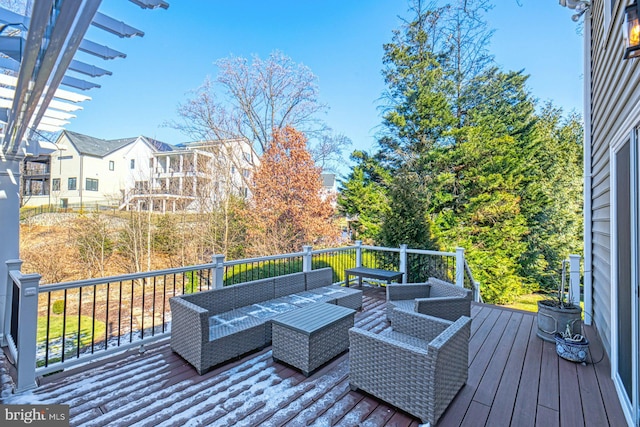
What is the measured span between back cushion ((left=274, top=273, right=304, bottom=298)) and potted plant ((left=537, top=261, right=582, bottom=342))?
3120mm

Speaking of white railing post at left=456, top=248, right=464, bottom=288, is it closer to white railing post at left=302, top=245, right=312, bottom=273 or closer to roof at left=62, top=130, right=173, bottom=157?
white railing post at left=302, top=245, right=312, bottom=273

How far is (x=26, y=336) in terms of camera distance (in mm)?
2436

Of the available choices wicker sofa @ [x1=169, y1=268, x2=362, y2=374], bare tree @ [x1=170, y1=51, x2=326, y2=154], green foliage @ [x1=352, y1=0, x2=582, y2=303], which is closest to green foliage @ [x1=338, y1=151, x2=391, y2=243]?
green foliage @ [x1=352, y1=0, x2=582, y2=303]

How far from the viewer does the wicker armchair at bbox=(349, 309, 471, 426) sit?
203cm

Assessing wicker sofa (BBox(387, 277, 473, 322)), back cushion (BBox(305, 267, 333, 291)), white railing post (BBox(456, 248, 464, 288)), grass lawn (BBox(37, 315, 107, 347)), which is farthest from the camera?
grass lawn (BBox(37, 315, 107, 347))

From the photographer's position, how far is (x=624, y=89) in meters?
2.40

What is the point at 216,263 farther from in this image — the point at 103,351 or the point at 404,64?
the point at 404,64

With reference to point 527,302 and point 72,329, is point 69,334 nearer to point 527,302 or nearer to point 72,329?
point 72,329

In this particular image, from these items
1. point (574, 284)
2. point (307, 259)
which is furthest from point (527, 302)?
point (307, 259)

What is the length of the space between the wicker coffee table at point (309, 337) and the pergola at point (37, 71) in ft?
8.53

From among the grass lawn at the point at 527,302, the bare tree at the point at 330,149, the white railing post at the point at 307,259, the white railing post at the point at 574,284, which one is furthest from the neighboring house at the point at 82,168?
the grass lawn at the point at 527,302

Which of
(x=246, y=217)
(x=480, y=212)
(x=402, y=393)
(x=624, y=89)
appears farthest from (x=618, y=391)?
(x=480, y=212)

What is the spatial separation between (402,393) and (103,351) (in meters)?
2.89

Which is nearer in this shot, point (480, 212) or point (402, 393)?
point (402, 393)
